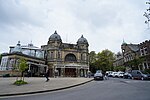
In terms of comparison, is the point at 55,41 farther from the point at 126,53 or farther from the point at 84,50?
the point at 126,53

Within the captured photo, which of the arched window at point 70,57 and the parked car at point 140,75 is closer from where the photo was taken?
the parked car at point 140,75

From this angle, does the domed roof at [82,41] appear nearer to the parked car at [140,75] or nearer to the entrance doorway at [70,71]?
the entrance doorway at [70,71]

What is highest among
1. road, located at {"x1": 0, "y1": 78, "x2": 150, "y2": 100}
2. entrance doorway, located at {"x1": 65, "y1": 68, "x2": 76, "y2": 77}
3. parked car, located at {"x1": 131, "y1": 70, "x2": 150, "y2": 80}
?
entrance doorway, located at {"x1": 65, "y1": 68, "x2": 76, "y2": 77}

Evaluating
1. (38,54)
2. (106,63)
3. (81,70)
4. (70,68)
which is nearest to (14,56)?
(38,54)

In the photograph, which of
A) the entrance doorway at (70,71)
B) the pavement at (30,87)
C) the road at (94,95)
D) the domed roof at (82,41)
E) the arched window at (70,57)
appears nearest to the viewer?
the road at (94,95)

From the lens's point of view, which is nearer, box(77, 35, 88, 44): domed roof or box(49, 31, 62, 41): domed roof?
box(49, 31, 62, 41): domed roof

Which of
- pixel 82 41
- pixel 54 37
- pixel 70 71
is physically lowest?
pixel 70 71

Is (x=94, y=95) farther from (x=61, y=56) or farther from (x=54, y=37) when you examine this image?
(x=54, y=37)

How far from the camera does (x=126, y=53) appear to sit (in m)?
63.2

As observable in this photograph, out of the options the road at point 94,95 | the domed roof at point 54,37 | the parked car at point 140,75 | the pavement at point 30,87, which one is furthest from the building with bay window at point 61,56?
the road at point 94,95

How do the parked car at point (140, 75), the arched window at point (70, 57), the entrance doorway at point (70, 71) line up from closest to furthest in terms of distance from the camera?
the parked car at point (140, 75) < the entrance doorway at point (70, 71) < the arched window at point (70, 57)

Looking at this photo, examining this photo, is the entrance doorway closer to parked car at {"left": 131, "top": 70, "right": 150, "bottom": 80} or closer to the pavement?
parked car at {"left": 131, "top": 70, "right": 150, "bottom": 80}

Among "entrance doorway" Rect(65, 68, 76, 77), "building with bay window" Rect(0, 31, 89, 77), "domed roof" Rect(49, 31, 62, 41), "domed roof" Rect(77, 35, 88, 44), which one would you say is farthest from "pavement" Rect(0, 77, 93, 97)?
"domed roof" Rect(77, 35, 88, 44)

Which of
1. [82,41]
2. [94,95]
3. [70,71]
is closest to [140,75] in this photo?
[94,95]
